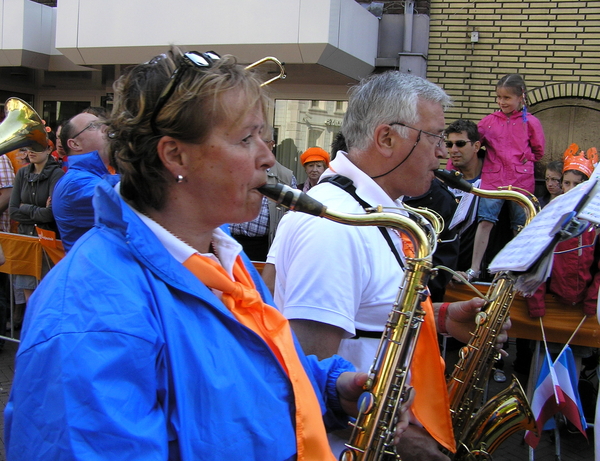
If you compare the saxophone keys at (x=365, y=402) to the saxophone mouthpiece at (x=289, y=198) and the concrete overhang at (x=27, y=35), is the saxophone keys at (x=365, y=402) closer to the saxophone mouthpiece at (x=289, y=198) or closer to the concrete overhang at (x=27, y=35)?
the saxophone mouthpiece at (x=289, y=198)

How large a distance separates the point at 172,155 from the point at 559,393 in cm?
240

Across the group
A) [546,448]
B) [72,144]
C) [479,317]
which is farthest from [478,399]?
[72,144]

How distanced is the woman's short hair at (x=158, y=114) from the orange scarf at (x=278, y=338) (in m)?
0.22

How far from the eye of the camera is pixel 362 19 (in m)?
7.84

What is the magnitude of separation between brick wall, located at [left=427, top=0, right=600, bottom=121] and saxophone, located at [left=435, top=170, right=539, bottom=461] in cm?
548

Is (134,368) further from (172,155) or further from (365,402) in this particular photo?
(365,402)

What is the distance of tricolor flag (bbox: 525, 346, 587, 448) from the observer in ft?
9.29

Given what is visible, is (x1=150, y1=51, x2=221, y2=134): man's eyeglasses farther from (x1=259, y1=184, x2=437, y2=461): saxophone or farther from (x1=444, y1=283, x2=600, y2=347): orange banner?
(x1=444, y1=283, x2=600, y2=347): orange banner

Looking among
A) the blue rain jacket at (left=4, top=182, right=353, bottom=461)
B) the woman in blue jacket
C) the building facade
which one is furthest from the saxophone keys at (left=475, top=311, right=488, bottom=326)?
the building facade

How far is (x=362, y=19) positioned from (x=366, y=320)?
21.9 feet

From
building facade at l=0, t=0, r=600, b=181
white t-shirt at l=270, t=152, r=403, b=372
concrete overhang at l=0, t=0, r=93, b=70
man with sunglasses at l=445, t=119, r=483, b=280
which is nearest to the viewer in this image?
white t-shirt at l=270, t=152, r=403, b=372

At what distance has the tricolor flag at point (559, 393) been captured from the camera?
2.83m

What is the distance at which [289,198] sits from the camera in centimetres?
152

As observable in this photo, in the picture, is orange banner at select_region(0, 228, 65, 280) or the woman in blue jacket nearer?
the woman in blue jacket
